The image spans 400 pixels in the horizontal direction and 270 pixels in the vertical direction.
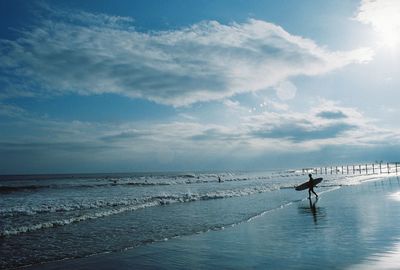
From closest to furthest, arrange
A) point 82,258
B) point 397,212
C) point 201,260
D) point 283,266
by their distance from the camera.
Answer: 1. point 283,266
2. point 201,260
3. point 82,258
4. point 397,212

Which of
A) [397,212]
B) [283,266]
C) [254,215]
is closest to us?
[283,266]

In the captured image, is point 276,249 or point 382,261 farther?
point 276,249

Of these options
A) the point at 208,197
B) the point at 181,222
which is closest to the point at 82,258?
the point at 181,222

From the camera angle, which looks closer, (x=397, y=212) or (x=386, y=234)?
(x=386, y=234)

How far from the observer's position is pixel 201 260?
35.0ft

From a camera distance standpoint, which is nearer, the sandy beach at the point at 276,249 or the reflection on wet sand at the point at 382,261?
the reflection on wet sand at the point at 382,261

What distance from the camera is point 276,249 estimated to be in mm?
11602

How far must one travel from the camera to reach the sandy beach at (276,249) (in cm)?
991

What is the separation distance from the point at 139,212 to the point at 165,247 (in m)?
11.3

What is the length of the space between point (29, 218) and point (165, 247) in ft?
39.2

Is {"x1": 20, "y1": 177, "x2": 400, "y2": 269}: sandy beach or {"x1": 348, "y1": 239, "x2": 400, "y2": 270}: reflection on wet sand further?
{"x1": 20, "y1": 177, "x2": 400, "y2": 269}: sandy beach

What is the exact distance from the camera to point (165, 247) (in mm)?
12773

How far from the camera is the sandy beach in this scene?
32.5 feet

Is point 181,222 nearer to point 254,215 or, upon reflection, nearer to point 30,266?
point 254,215
